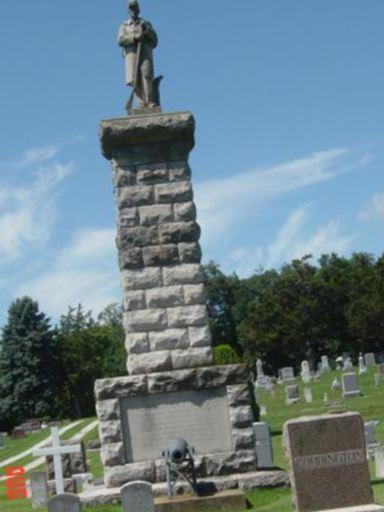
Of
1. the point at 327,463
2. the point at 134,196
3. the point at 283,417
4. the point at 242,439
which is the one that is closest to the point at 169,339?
the point at 242,439

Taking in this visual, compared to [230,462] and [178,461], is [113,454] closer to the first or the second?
[178,461]

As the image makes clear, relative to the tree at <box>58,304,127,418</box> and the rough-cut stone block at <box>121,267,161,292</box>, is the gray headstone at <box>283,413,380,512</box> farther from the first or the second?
the tree at <box>58,304,127,418</box>

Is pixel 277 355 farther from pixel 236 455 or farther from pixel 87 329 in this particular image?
pixel 236 455

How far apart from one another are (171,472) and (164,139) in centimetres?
501

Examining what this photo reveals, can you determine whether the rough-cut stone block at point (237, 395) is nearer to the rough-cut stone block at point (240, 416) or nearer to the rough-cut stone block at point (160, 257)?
the rough-cut stone block at point (240, 416)

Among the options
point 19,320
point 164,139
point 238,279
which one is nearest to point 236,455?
point 164,139

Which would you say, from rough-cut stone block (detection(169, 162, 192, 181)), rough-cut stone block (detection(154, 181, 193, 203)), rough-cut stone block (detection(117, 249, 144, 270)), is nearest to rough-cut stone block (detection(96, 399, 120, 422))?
rough-cut stone block (detection(117, 249, 144, 270))

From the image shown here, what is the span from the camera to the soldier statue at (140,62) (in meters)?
15.1

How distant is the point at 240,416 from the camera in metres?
13.6

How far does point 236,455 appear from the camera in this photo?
1353cm

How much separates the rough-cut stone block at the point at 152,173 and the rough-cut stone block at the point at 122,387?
2.99 m

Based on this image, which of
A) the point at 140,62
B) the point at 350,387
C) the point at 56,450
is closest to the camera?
the point at 140,62

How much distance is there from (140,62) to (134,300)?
3961 millimetres

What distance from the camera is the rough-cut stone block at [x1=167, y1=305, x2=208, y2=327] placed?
13914 mm
